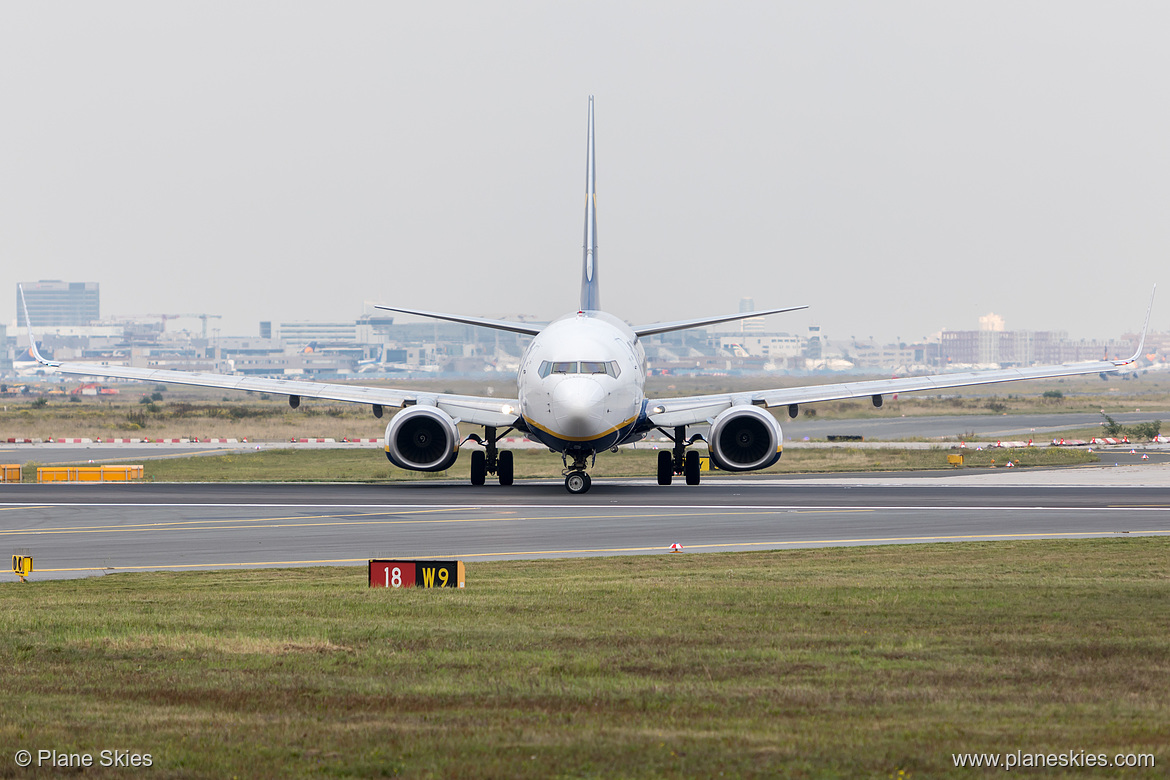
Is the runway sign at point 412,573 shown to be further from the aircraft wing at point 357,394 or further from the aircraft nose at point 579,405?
the aircraft wing at point 357,394

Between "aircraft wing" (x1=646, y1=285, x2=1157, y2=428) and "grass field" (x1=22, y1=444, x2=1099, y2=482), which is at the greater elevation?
"aircraft wing" (x1=646, y1=285, x2=1157, y2=428)

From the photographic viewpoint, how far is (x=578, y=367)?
35.4 metres

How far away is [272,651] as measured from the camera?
1318 centimetres

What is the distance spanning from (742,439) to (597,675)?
27363 millimetres

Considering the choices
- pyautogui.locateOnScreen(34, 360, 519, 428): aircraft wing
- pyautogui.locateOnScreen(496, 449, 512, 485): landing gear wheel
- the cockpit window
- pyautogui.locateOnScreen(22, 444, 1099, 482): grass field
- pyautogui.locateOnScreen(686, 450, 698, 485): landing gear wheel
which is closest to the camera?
the cockpit window

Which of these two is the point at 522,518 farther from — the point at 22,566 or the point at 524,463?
the point at 524,463

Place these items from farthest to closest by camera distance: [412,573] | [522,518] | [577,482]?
[577,482] → [522,518] → [412,573]

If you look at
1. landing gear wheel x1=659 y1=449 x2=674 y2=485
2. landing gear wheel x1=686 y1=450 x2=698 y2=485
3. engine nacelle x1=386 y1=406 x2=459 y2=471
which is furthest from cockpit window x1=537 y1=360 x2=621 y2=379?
landing gear wheel x1=686 y1=450 x2=698 y2=485

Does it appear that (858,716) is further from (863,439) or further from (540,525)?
(863,439)

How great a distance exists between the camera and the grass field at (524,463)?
48.0 metres

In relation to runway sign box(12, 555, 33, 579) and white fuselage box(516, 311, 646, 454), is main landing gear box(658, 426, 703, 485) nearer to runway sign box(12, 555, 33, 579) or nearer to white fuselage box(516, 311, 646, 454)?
white fuselage box(516, 311, 646, 454)

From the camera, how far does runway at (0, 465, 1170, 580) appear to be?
82.9 ft

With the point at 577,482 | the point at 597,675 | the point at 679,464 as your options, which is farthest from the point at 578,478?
the point at 597,675

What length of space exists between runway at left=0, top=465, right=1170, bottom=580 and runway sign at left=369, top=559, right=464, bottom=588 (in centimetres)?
338
